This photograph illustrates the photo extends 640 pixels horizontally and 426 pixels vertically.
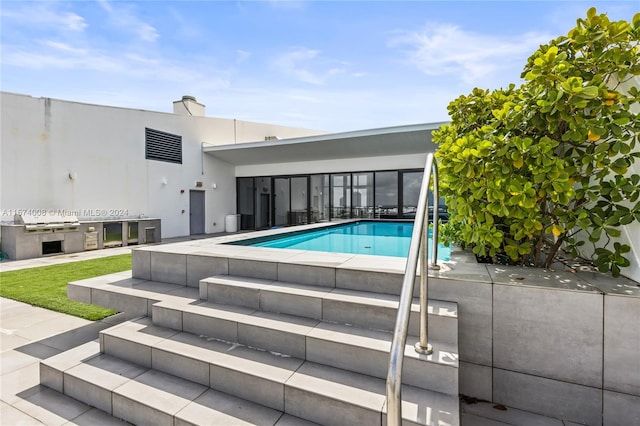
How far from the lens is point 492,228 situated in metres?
2.69

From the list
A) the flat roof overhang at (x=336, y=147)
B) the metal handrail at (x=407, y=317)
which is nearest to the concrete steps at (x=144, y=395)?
the metal handrail at (x=407, y=317)

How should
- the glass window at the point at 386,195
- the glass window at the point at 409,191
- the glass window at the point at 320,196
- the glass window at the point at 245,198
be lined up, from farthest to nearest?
the glass window at the point at 245,198 → the glass window at the point at 320,196 → the glass window at the point at 386,195 → the glass window at the point at 409,191

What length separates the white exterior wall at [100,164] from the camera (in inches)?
344

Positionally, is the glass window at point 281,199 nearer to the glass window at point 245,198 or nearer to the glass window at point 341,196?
the glass window at point 245,198

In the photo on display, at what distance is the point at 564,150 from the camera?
8.82 feet

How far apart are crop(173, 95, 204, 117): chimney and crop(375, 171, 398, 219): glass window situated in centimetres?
845

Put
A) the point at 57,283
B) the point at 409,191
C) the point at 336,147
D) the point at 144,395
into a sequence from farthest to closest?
the point at 409,191, the point at 336,147, the point at 57,283, the point at 144,395

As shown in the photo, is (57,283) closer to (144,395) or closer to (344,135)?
(144,395)

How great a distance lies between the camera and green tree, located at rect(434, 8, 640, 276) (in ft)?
7.29

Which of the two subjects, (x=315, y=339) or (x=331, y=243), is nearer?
(x=315, y=339)

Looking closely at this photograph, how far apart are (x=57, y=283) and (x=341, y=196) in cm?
1001

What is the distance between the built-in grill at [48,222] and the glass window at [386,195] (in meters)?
10.4

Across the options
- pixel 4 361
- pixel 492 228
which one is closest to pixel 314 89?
pixel 492 228

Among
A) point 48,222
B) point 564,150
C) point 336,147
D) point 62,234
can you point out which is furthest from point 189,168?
point 564,150
